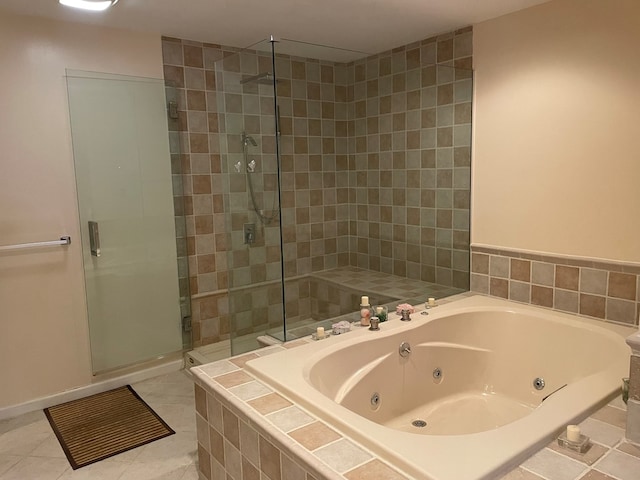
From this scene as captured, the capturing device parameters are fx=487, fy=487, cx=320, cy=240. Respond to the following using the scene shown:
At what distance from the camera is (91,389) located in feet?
9.66

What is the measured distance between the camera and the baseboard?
8.84 feet

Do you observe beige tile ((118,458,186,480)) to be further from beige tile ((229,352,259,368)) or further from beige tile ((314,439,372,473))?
beige tile ((314,439,372,473))

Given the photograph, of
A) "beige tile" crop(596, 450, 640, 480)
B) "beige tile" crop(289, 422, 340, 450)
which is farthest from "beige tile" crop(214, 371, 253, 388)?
"beige tile" crop(596, 450, 640, 480)

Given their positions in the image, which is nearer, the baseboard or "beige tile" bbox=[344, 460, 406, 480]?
"beige tile" bbox=[344, 460, 406, 480]

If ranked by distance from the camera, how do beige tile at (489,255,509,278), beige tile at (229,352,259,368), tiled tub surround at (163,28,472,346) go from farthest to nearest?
beige tile at (489,255,509,278), tiled tub surround at (163,28,472,346), beige tile at (229,352,259,368)

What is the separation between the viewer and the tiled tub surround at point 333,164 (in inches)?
108

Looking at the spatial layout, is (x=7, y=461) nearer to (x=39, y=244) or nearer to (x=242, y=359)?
(x=39, y=244)

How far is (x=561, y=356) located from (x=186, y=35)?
9.15 feet

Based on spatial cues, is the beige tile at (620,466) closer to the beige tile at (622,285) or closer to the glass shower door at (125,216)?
the beige tile at (622,285)

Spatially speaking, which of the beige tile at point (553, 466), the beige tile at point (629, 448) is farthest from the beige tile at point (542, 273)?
the beige tile at point (553, 466)

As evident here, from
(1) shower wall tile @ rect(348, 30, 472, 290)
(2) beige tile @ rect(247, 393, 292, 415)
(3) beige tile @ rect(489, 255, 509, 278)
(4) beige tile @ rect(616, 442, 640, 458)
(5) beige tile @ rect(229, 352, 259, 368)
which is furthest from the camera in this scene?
(1) shower wall tile @ rect(348, 30, 472, 290)

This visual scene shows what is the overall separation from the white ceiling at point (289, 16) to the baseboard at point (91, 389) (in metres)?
2.10

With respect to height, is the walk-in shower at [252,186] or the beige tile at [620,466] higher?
the walk-in shower at [252,186]

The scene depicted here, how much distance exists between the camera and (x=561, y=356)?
237cm
